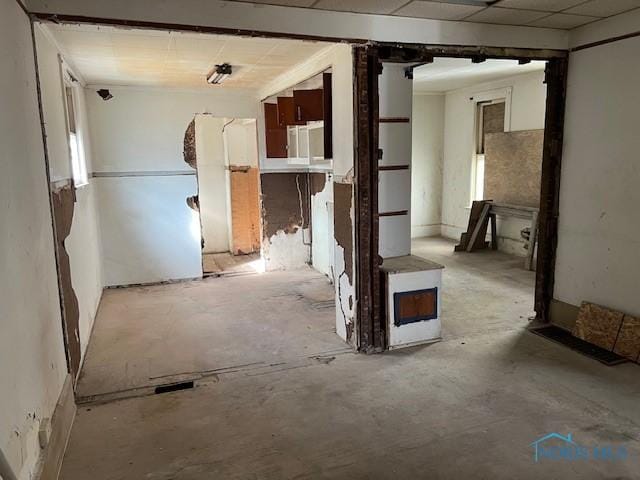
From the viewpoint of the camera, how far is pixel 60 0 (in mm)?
2602

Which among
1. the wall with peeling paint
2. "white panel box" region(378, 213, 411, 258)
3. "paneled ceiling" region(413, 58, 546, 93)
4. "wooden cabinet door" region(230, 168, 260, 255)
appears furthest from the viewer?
"wooden cabinet door" region(230, 168, 260, 255)

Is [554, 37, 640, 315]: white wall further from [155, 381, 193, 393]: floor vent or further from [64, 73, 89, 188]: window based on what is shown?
[64, 73, 89, 188]: window

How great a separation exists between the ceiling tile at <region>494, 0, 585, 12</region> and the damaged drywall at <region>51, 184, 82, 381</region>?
3097 mm

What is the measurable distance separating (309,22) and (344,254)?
167 centimetres

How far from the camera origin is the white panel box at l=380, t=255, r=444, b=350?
11.6 feet

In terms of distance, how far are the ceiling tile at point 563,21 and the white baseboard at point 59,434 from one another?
399 centimetres

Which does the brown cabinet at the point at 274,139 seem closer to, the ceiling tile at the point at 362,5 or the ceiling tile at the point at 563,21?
the ceiling tile at the point at 362,5

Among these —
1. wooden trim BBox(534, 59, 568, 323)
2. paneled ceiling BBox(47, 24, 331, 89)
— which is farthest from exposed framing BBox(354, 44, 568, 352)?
paneled ceiling BBox(47, 24, 331, 89)

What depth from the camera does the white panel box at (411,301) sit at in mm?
3523

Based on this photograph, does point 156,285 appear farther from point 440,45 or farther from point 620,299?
point 620,299

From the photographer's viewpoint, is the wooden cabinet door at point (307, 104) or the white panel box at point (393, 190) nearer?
the white panel box at point (393, 190)

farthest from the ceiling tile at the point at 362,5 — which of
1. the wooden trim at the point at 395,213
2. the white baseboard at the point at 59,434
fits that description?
the white baseboard at the point at 59,434

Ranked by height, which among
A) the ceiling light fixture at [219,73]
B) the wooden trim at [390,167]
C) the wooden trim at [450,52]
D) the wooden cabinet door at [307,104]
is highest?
the ceiling light fixture at [219,73]

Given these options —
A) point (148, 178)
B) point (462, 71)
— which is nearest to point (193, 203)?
point (148, 178)
